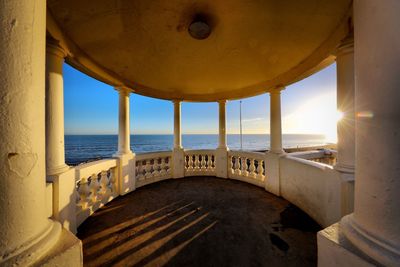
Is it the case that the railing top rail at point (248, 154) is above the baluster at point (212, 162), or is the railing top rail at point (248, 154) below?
above

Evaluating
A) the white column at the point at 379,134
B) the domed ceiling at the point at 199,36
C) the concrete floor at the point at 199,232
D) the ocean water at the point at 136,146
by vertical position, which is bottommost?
the ocean water at the point at 136,146

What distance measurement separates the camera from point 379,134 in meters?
1.17

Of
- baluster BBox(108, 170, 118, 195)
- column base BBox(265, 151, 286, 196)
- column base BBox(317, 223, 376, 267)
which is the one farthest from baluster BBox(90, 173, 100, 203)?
column base BBox(265, 151, 286, 196)

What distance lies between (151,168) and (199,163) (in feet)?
6.73

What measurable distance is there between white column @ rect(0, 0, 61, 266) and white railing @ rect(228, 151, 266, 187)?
5355mm

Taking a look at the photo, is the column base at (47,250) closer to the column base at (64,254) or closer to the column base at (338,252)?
the column base at (64,254)

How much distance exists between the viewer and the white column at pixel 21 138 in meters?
1.06

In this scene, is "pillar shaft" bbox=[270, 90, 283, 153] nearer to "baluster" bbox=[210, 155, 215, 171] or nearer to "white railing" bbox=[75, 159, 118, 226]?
"baluster" bbox=[210, 155, 215, 171]

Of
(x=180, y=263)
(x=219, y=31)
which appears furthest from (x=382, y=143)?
(x=219, y=31)

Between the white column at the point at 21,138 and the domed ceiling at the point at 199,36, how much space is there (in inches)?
68.0

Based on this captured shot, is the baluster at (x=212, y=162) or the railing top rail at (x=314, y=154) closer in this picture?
the railing top rail at (x=314, y=154)

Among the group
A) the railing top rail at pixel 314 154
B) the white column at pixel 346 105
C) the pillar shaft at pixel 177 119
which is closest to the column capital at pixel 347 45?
the white column at pixel 346 105

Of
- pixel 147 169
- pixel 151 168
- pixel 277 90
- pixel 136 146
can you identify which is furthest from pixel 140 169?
pixel 136 146

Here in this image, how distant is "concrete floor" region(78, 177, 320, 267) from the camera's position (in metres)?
2.35
